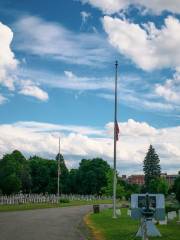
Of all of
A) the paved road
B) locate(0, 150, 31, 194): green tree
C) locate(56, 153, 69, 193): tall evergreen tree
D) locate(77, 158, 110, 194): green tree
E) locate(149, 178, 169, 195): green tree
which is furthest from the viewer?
locate(56, 153, 69, 193): tall evergreen tree

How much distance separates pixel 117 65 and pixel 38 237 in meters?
24.1

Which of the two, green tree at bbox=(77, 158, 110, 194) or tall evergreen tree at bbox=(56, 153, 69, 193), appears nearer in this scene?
green tree at bbox=(77, 158, 110, 194)

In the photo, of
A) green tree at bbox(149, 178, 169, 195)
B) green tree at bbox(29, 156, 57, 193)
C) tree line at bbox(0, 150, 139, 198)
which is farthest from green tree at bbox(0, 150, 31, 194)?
green tree at bbox(149, 178, 169, 195)

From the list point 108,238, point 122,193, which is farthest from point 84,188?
point 108,238

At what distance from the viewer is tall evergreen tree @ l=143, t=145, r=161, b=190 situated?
139m

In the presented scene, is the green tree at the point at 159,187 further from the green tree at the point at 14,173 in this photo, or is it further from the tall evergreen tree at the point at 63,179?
the green tree at the point at 14,173

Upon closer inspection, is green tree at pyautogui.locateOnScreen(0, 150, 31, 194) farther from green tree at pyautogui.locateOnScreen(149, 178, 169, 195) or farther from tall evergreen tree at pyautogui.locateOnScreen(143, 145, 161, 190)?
tall evergreen tree at pyautogui.locateOnScreen(143, 145, 161, 190)

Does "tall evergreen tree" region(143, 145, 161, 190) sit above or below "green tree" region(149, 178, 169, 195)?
above

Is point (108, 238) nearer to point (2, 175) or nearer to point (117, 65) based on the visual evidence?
point (117, 65)

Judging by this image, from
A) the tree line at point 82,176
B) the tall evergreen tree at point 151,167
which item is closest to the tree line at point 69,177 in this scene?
the tree line at point 82,176

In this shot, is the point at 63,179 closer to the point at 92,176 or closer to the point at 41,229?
the point at 92,176

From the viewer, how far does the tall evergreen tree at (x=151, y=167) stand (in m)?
139

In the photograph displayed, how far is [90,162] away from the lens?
465 feet

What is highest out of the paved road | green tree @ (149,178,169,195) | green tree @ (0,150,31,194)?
green tree @ (0,150,31,194)
